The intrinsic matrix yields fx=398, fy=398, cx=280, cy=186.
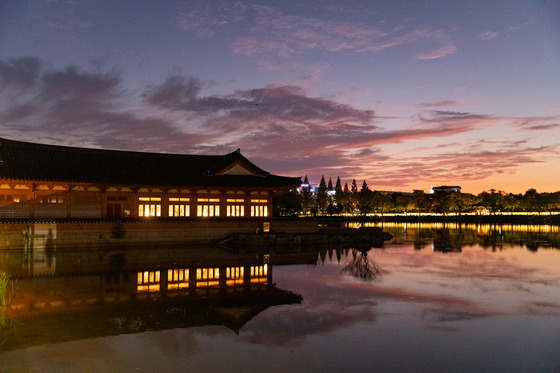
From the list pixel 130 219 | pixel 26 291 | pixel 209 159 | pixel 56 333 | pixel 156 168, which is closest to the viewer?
pixel 56 333

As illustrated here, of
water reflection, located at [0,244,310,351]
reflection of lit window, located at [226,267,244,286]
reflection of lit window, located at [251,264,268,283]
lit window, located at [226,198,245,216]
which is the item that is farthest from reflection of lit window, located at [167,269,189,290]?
lit window, located at [226,198,245,216]

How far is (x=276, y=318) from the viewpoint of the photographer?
1446cm

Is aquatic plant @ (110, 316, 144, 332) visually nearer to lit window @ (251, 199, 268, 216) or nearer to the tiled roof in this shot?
the tiled roof

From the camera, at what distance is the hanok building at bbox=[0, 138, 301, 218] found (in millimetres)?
36281

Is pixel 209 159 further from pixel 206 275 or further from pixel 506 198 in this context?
pixel 506 198

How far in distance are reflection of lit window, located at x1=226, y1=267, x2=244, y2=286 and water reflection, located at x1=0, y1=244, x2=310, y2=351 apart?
0.17 ft

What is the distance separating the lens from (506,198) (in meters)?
128

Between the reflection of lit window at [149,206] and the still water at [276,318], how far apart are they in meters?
14.4

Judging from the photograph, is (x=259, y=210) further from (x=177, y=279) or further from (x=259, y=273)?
(x=177, y=279)

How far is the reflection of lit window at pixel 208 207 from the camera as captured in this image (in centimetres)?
4375

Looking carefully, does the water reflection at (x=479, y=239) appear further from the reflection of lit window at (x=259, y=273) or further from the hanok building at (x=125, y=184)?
the reflection of lit window at (x=259, y=273)

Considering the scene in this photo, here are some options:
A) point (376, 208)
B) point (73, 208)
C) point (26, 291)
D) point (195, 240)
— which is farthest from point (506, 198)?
point (26, 291)

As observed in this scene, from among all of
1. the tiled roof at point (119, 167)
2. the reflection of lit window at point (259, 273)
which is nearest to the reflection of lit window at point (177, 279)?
the reflection of lit window at point (259, 273)

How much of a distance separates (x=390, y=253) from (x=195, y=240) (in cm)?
1887
